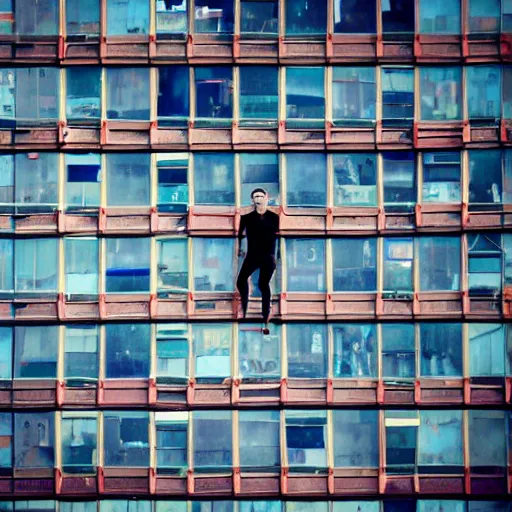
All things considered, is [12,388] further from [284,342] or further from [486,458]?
[486,458]

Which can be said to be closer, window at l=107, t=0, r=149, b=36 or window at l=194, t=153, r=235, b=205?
window at l=194, t=153, r=235, b=205

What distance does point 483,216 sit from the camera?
17.7 metres

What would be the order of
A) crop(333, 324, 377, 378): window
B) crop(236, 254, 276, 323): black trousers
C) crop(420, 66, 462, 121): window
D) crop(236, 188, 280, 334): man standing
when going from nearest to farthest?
crop(236, 188, 280, 334): man standing → crop(236, 254, 276, 323): black trousers → crop(333, 324, 377, 378): window → crop(420, 66, 462, 121): window

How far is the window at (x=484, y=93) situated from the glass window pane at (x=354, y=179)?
2.15 m

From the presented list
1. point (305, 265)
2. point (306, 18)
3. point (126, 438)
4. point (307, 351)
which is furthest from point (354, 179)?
point (126, 438)

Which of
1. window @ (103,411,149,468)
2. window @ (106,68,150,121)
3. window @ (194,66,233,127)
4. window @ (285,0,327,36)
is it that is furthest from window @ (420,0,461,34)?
window @ (103,411,149,468)

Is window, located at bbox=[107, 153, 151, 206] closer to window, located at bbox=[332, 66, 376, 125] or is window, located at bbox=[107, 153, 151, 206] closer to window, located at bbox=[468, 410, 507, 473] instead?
window, located at bbox=[332, 66, 376, 125]

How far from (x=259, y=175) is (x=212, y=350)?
346cm

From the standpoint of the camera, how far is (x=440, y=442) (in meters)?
17.7

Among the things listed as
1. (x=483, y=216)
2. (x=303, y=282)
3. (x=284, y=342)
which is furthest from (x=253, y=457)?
(x=483, y=216)

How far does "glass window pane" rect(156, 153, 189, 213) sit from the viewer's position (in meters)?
17.7

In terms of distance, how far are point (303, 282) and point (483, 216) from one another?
366cm

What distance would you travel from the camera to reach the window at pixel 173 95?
17.8m

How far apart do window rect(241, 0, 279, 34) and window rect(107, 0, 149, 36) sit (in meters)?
1.89
